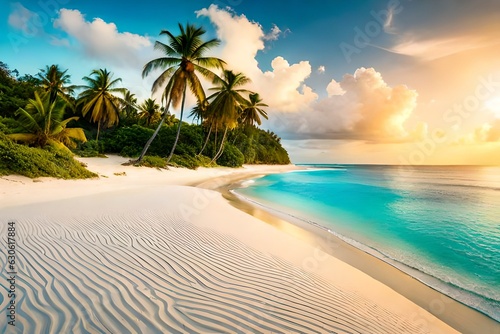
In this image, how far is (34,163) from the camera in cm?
1034

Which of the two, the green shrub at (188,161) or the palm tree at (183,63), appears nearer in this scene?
the palm tree at (183,63)

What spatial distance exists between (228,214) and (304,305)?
518 centimetres

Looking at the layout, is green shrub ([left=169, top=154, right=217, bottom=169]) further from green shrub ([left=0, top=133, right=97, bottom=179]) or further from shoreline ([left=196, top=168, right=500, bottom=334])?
shoreline ([left=196, top=168, right=500, bottom=334])

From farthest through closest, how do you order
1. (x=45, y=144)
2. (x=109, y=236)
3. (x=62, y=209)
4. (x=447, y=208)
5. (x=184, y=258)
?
(x=45, y=144)
(x=447, y=208)
(x=62, y=209)
(x=109, y=236)
(x=184, y=258)

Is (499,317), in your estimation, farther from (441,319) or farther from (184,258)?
(184,258)

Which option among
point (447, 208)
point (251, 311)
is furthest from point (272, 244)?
point (447, 208)

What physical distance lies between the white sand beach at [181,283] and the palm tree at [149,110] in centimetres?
3473

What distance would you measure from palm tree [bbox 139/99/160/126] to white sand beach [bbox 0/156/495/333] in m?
34.7

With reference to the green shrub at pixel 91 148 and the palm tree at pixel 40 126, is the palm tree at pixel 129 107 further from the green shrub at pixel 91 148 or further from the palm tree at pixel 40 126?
the palm tree at pixel 40 126

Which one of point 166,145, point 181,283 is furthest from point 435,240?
point 166,145

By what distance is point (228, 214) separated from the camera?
25.6ft

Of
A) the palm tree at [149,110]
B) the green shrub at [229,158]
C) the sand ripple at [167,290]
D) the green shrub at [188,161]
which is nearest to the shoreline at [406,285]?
the sand ripple at [167,290]

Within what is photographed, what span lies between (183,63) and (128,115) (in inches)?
1004

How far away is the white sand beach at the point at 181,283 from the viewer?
2.37 m
